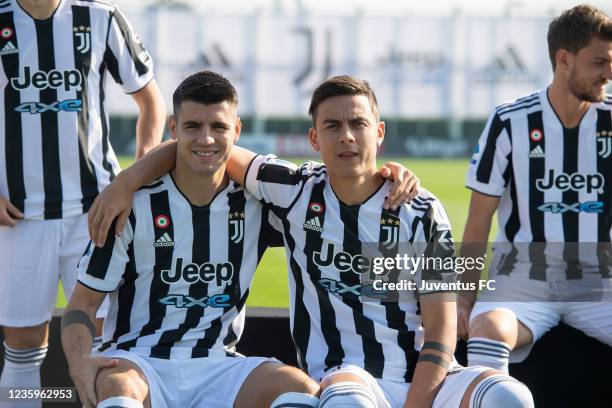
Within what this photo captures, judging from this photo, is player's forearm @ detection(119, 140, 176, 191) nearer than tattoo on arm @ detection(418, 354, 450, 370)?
No

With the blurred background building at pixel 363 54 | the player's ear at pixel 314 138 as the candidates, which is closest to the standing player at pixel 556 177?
the player's ear at pixel 314 138

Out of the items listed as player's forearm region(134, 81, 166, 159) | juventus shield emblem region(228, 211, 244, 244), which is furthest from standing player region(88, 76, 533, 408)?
player's forearm region(134, 81, 166, 159)

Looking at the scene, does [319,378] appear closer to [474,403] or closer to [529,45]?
[474,403]

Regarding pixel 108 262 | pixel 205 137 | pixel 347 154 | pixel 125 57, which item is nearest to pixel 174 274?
pixel 108 262

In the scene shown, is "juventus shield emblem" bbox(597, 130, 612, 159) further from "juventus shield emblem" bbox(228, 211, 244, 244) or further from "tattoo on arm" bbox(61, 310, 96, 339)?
"tattoo on arm" bbox(61, 310, 96, 339)

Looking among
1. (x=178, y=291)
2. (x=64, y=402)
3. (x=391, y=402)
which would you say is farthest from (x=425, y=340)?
(x=64, y=402)

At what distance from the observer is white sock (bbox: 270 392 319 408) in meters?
2.97

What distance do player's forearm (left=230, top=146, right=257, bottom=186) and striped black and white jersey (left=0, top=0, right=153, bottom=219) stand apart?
774 mm

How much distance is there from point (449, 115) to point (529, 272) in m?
Result: 26.4

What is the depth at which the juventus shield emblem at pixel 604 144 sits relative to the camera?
4.16 meters

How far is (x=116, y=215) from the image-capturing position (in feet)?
10.8

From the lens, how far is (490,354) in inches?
142

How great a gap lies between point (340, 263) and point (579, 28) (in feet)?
5.00

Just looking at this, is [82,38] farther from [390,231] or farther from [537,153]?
[537,153]
